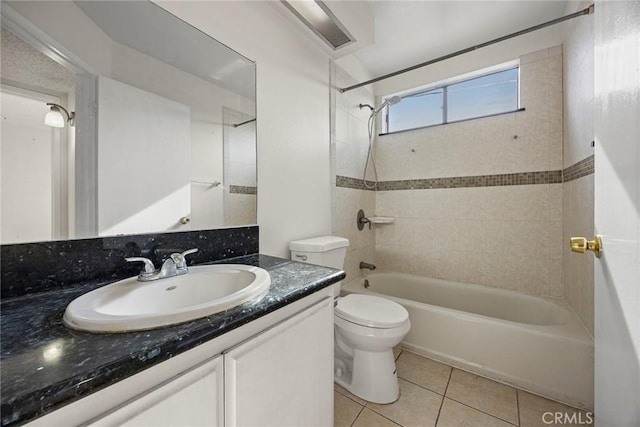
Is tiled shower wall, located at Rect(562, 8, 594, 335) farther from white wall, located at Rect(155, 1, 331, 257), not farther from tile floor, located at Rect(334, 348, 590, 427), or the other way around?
white wall, located at Rect(155, 1, 331, 257)

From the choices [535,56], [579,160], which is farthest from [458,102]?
[579,160]

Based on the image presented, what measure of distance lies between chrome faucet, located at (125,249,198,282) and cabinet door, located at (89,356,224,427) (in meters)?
0.43

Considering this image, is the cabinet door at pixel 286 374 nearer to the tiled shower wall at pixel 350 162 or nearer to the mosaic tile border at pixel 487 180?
the tiled shower wall at pixel 350 162

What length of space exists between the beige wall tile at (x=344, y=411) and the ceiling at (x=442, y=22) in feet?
8.18

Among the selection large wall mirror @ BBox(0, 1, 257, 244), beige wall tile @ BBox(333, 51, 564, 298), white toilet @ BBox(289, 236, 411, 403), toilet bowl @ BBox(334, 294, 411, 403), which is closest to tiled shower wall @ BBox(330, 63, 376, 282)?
beige wall tile @ BBox(333, 51, 564, 298)

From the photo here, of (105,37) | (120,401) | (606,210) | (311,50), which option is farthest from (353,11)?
(120,401)

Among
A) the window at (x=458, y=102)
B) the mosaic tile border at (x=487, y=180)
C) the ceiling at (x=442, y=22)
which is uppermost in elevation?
the ceiling at (x=442, y=22)

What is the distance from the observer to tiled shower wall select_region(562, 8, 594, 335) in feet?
4.51

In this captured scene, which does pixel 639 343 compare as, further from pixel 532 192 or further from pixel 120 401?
pixel 532 192

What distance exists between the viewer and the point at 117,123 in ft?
3.00

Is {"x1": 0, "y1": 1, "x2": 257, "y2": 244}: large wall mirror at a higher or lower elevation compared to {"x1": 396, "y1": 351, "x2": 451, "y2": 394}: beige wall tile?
higher

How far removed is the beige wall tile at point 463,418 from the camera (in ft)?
3.95

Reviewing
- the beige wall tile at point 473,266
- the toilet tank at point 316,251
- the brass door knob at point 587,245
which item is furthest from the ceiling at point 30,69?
the beige wall tile at point 473,266

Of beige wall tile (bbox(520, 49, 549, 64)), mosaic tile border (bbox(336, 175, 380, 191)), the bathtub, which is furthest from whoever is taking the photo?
mosaic tile border (bbox(336, 175, 380, 191))
